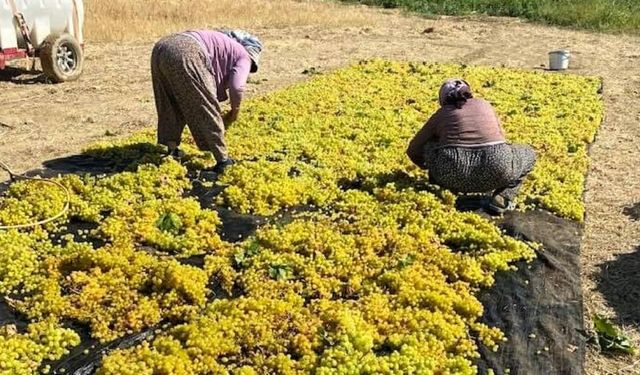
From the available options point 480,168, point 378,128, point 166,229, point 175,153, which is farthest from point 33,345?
point 378,128

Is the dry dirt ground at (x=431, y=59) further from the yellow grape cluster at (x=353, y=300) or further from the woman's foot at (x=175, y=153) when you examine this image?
the woman's foot at (x=175, y=153)

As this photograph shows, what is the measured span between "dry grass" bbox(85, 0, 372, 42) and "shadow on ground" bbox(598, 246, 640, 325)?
557 inches

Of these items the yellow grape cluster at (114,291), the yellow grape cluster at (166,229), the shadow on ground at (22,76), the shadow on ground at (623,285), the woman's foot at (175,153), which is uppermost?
the shadow on ground at (22,76)

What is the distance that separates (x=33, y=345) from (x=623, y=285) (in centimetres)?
452

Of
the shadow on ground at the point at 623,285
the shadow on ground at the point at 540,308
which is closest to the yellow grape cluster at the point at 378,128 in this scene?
the shadow on ground at the point at 623,285

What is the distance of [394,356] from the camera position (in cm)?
425

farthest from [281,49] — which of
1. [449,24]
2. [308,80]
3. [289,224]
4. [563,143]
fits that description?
[289,224]

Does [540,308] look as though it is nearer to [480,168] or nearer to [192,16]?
[480,168]


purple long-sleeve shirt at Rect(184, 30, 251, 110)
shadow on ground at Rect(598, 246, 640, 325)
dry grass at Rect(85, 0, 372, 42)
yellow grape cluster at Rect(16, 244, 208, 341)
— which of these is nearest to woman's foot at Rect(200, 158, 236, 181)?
purple long-sleeve shirt at Rect(184, 30, 251, 110)

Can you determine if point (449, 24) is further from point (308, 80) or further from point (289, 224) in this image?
point (289, 224)

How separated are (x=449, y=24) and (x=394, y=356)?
18843 millimetres

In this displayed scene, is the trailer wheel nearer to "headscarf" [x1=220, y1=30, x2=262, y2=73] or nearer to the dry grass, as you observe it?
the dry grass

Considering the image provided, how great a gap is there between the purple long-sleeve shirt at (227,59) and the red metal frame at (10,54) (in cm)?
627

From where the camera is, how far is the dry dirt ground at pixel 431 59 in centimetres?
630
